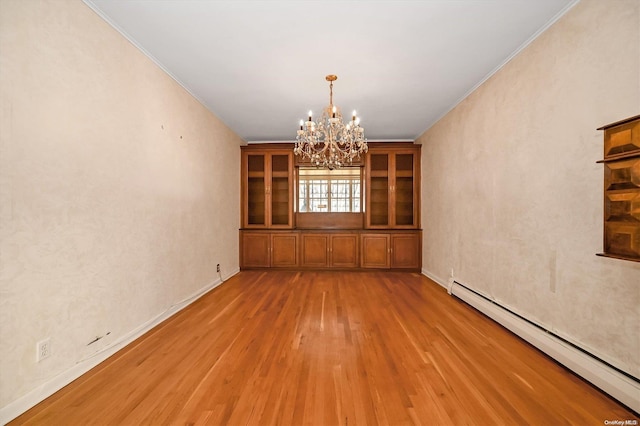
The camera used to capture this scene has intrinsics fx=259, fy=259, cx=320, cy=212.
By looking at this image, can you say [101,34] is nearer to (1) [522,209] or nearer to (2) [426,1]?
(2) [426,1]

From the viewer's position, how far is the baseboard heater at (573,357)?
64.1 inches

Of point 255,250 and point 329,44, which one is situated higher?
point 329,44

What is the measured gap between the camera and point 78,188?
6.42 feet

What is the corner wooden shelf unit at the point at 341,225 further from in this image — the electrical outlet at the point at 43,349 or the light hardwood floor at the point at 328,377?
the electrical outlet at the point at 43,349

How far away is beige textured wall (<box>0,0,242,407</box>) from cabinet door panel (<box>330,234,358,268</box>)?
10.0 ft

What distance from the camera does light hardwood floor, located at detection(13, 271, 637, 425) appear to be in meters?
1.56

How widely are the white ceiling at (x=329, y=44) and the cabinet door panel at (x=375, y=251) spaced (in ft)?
8.94

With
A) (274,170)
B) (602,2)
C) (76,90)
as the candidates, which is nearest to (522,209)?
(602,2)

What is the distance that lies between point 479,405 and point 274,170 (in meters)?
5.01

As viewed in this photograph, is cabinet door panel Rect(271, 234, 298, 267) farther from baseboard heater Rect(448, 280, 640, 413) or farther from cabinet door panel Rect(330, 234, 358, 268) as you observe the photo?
baseboard heater Rect(448, 280, 640, 413)

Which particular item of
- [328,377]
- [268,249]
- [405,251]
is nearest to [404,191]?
[405,251]

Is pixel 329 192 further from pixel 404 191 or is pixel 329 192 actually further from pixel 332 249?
pixel 404 191

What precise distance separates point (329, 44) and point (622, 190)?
2.43 metres

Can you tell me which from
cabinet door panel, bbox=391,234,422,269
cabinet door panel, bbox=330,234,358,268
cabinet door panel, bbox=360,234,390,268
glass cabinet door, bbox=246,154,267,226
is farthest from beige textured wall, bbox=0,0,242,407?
cabinet door panel, bbox=391,234,422,269
